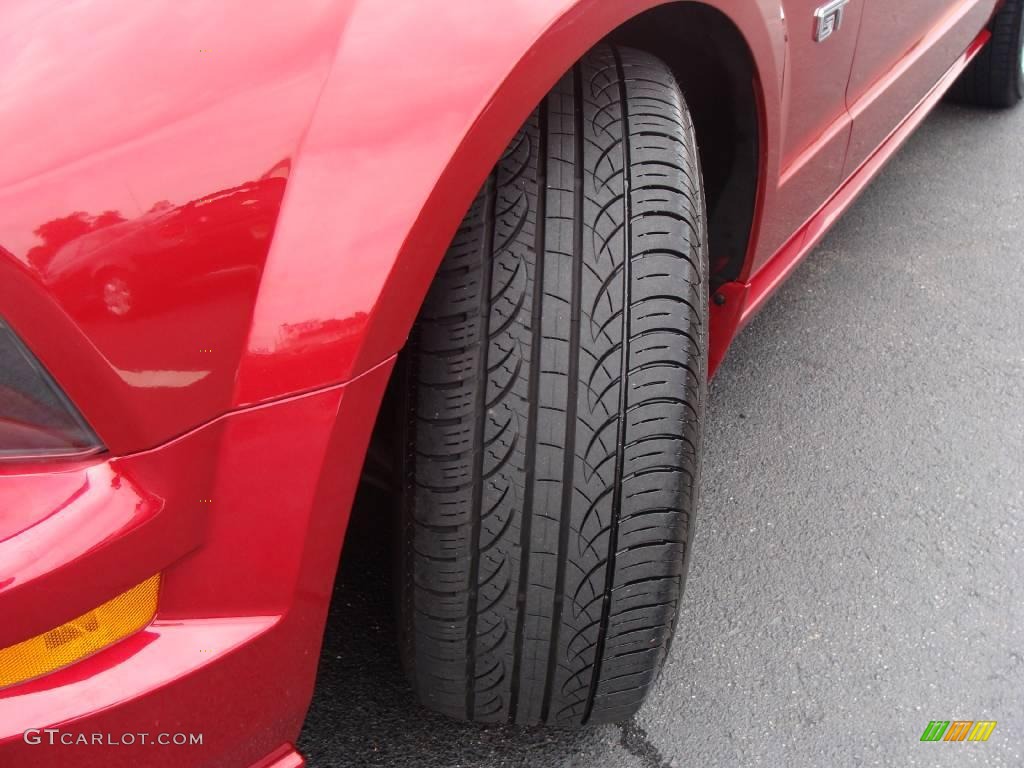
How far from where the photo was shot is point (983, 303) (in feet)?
8.69

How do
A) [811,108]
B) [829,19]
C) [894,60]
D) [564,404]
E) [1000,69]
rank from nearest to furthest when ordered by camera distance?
[564,404], [829,19], [811,108], [894,60], [1000,69]

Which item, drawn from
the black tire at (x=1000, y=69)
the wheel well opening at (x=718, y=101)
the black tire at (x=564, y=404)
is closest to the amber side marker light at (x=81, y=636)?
the black tire at (x=564, y=404)

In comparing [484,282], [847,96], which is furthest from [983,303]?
[484,282]

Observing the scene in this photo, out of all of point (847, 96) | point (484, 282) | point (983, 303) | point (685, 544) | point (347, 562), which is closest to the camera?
point (484, 282)

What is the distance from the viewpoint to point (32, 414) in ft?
2.55

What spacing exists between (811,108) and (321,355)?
1205 mm

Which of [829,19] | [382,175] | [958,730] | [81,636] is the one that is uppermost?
[382,175]

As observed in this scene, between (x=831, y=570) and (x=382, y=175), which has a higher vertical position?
(x=382, y=175)

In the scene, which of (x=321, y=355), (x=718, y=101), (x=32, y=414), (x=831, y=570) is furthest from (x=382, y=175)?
(x=831, y=570)

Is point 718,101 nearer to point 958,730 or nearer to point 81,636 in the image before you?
point 958,730

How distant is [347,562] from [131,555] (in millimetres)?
931

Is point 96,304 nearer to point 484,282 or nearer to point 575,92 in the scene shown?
point 484,282

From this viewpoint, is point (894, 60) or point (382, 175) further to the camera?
point (894, 60)

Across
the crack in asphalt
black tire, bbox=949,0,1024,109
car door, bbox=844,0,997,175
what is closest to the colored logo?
the crack in asphalt
